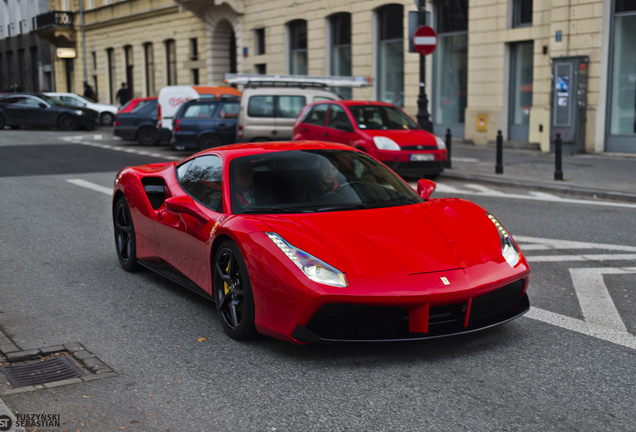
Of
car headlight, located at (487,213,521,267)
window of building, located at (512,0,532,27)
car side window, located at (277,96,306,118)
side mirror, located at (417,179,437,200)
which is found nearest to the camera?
car headlight, located at (487,213,521,267)

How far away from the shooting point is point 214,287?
4.93 metres

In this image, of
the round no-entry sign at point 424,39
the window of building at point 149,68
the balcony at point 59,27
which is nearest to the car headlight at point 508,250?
the round no-entry sign at point 424,39

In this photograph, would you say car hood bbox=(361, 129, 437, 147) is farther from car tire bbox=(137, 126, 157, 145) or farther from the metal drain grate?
car tire bbox=(137, 126, 157, 145)

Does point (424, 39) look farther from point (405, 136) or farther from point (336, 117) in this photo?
point (405, 136)

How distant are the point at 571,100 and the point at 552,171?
3920 mm

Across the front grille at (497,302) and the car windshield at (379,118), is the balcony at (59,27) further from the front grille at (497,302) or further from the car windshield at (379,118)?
the front grille at (497,302)

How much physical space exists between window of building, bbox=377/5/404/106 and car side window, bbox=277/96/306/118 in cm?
792

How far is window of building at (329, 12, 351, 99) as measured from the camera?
26.5 meters

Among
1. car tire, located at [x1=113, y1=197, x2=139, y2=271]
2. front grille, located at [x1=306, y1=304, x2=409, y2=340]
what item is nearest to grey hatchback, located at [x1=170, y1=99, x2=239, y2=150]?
car tire, located at [x1=113, y1=197, x2=139, y2=271]

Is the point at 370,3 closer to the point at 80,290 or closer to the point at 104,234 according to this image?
the point at 104,234

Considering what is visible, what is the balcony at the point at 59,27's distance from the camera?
161 ft

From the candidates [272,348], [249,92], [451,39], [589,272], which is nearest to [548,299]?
[589,272]

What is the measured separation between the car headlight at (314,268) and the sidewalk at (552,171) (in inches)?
329

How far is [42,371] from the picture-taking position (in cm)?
419
